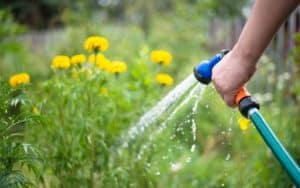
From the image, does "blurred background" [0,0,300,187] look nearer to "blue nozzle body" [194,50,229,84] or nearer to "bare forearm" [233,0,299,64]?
"blue nozzle body" [194,50,229,84]

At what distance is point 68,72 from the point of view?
2705 millimetres

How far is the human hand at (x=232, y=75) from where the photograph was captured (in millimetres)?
1432

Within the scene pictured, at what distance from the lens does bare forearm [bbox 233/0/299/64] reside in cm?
135

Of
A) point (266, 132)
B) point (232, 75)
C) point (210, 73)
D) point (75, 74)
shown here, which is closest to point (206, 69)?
point (210, 73)

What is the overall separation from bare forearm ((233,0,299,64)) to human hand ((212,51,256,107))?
1 cm

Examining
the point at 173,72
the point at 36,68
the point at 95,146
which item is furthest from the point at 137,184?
the point at 36,68

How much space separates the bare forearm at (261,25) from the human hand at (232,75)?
0.5 inches

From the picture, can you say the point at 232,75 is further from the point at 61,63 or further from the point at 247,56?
the point at 61,63

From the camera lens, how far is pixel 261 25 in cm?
138

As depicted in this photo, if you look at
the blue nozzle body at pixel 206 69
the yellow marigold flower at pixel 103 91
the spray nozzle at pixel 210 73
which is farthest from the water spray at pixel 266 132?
the yellow marigold flower at pixel 103 91

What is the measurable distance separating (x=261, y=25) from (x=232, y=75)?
0.46 feet

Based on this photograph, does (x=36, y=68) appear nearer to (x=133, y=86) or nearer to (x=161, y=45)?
(x=161, y=45)

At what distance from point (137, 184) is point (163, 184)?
0.54m

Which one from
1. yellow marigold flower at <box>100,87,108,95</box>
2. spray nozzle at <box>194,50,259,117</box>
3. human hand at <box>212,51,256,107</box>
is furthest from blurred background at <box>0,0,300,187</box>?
human hand at <box>212,51,256,107</box>
